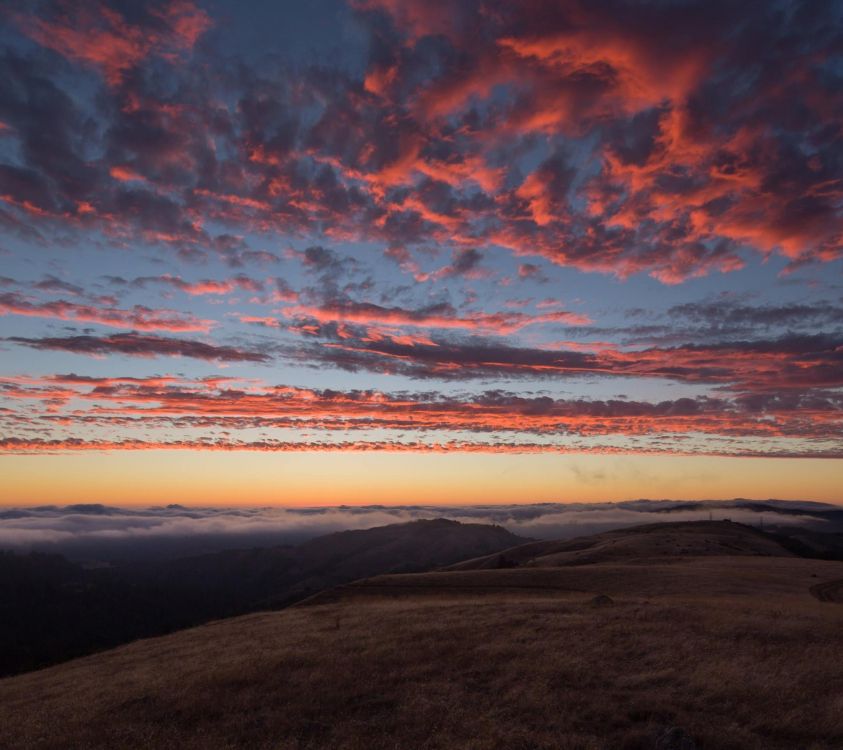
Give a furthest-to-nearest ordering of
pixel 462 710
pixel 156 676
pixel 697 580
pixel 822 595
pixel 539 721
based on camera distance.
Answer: pixel 697 580 → pixel 822 595 → pixel 156 676 → pixel 462 710 → pixel 539 721

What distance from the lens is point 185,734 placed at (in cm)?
2044

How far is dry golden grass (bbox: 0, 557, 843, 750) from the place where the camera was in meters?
18.3

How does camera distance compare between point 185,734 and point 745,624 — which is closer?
A: point 185,734

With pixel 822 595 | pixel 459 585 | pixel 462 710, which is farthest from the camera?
pixel 459 585

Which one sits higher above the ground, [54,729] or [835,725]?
[835,725]

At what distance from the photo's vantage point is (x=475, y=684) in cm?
2297

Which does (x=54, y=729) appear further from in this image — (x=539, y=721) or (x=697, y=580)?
(x=697, y=580)

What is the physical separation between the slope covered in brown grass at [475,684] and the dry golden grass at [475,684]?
9 cm

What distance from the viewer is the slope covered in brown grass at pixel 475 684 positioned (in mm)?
18359

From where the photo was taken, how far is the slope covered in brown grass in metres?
18.4

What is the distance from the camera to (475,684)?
22969mm

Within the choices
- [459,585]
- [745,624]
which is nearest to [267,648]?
[745,624]

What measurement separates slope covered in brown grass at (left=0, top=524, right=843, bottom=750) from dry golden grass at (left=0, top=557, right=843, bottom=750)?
3.7 inches

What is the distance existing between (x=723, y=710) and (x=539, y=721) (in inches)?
237
